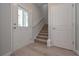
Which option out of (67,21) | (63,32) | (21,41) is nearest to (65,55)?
(63,32)

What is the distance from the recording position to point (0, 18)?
5.49ft

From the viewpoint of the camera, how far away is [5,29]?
1.74 metres

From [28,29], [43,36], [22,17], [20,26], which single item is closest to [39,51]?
[43,36]

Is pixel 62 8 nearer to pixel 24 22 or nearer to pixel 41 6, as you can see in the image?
pixel 41 6

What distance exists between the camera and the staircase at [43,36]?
1930 millimetres

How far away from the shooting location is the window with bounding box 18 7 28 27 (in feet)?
5.92

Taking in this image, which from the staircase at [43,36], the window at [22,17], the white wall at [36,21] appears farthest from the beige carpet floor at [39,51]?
the window at [22,17]

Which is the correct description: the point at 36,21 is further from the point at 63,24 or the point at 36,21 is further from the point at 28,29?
the point at 63,24

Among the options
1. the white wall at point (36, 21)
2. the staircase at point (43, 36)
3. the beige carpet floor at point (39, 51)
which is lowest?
the beige carpet floor at point (39, 51)

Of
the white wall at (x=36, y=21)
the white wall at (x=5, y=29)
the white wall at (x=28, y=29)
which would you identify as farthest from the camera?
the white wall at (x=36, y=21)

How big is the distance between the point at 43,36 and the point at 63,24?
49cm

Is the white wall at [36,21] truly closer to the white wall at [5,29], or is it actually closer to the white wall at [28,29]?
the white wall at [28,29]

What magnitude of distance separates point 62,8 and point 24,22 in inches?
33.9

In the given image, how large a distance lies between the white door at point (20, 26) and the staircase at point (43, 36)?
0.16 metres
